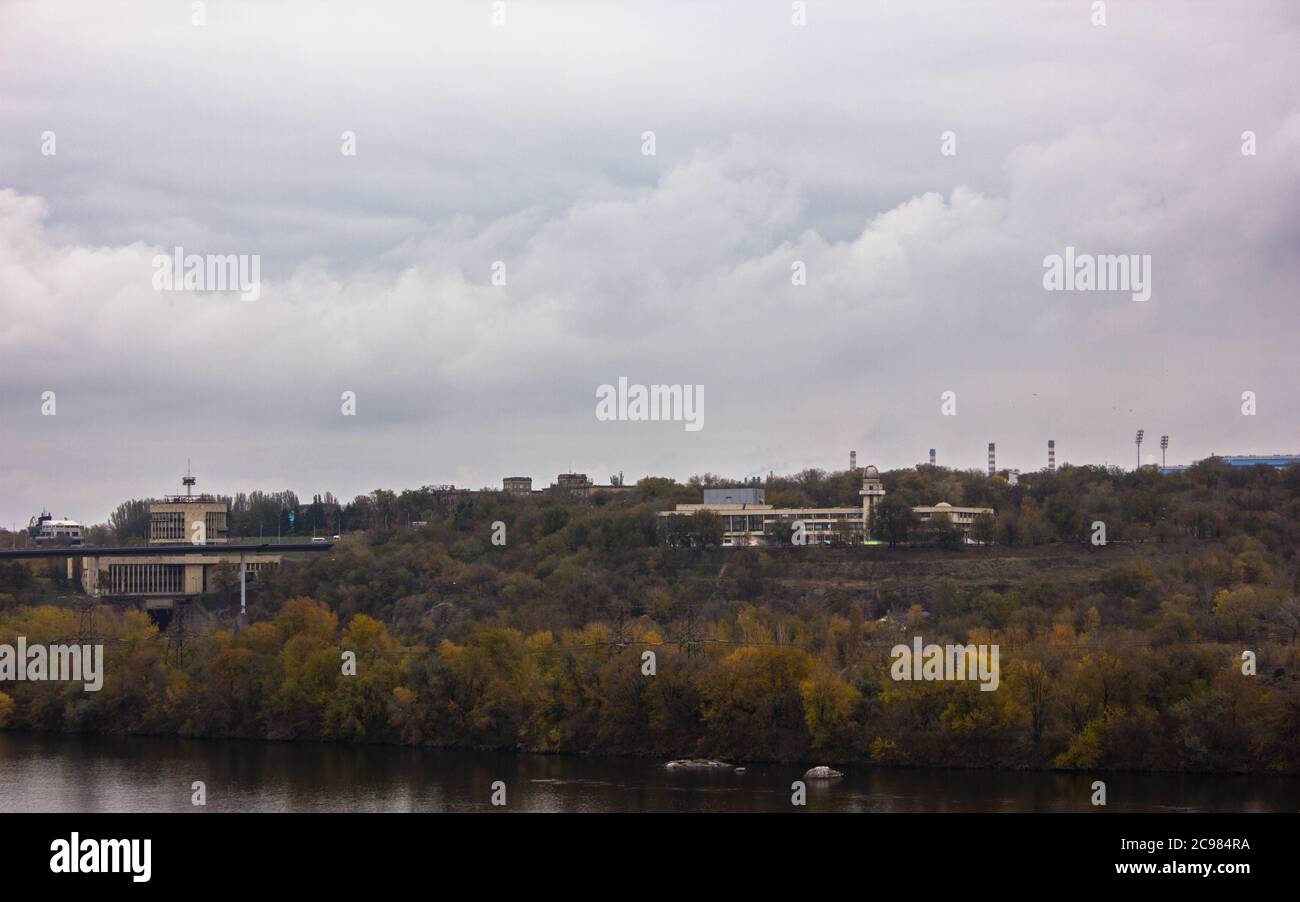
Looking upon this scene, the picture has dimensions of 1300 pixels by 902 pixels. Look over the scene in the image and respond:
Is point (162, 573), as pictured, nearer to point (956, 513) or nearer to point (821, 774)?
point (956, 513)

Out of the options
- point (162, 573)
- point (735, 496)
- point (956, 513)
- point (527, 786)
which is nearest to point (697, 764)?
point (527, 786)

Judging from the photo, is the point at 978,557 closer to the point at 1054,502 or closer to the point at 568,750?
the point at 1054,502

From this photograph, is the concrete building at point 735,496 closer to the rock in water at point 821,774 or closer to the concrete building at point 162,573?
the concrete building at point 162,573

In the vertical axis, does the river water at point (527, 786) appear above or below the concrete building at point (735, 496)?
below

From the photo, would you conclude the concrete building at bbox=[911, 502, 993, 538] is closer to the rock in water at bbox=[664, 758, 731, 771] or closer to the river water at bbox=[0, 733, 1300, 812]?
the rock in water at bbox=[664, 758, 731, 771]

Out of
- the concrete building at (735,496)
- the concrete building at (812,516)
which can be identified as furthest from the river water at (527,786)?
the concrete building at (735,496)

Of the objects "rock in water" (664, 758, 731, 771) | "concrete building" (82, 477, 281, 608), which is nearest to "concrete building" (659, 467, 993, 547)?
"concrete building" (82, 477, 281, 608)

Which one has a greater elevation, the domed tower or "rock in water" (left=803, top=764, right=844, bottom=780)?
the domed tower
